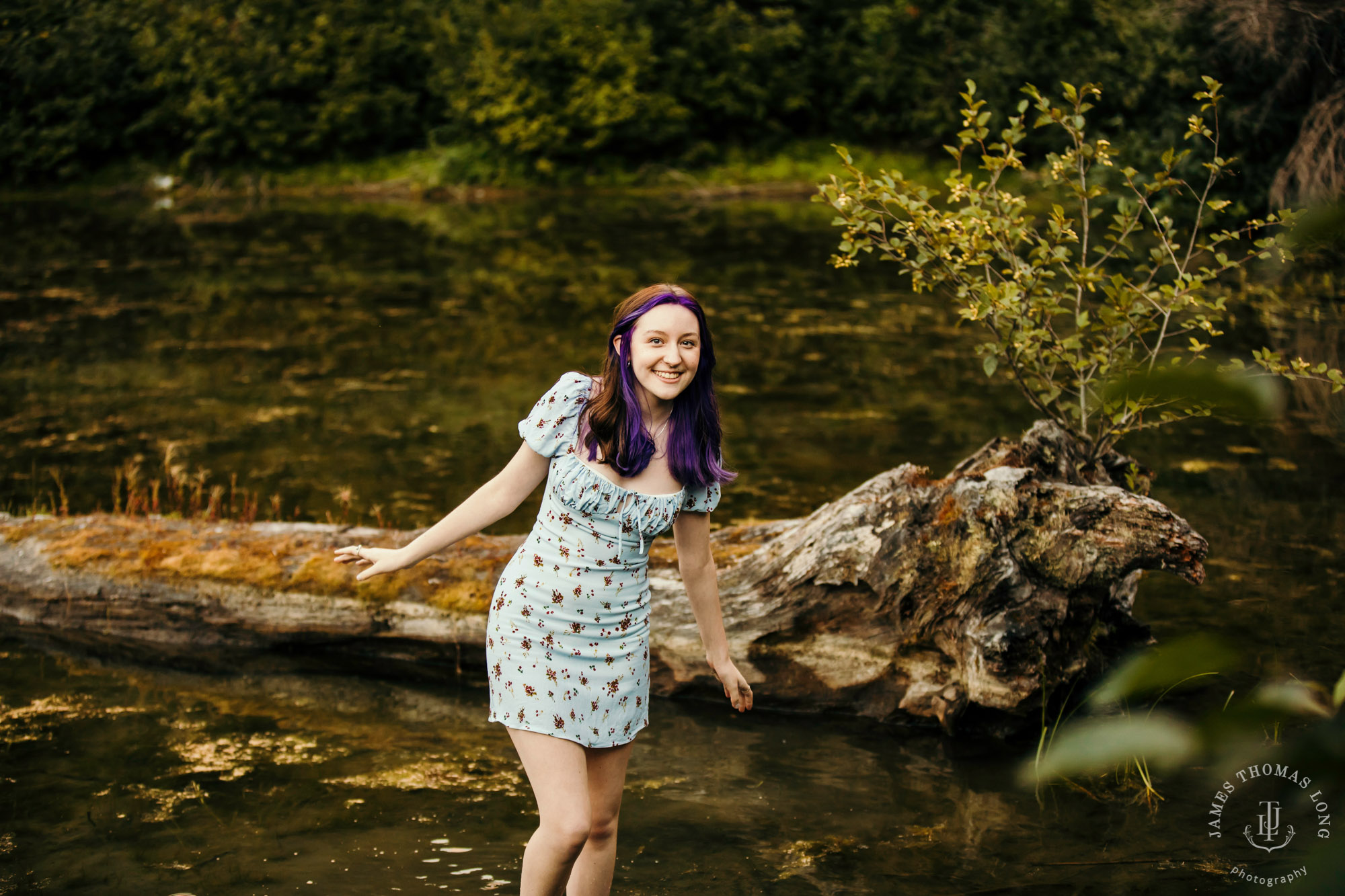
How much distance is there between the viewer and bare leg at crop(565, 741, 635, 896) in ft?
9.18

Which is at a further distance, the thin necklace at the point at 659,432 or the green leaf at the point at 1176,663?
the thin necklace at the point at 659,432

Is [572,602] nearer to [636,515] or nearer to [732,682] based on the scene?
[636,515]

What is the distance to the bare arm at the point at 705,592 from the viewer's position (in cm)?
290

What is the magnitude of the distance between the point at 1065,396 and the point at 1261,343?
9.95 feet

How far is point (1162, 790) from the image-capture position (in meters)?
3.85

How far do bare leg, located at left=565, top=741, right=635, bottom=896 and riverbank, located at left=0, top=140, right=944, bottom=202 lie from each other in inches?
839

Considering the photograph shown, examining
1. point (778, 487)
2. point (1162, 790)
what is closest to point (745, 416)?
point (778, 487)

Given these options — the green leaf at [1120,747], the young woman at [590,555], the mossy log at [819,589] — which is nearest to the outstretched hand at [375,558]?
the young woman at [590,555]

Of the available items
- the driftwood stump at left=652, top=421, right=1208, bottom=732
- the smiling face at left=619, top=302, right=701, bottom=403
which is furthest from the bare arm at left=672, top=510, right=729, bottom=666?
the driftwood stump at left=652, top=421, right=1208, bottom=732

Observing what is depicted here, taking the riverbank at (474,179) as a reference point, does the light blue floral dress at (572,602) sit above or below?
below

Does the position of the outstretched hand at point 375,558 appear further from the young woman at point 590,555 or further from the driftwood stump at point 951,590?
the driftwood stump at point 951,590

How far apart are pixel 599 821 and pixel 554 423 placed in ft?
3.26

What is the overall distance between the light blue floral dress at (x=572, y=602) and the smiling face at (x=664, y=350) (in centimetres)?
16

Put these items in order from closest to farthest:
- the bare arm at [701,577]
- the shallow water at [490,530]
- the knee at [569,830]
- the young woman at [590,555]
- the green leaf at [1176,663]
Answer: the green leaf at [1176,663] < the knee at [569,830] < the young woman at [590,555] < the bare arm at [701,577] < the shallow water at [490,530]
